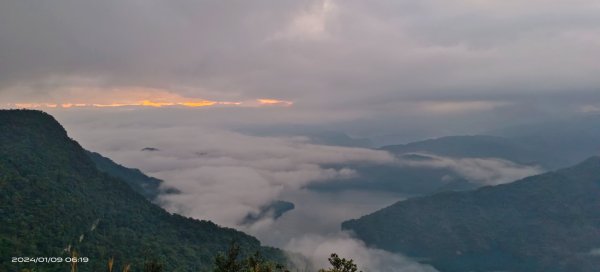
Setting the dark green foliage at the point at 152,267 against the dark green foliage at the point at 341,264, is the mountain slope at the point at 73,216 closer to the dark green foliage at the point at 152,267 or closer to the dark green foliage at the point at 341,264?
the dark green foliage at the point at 152,267

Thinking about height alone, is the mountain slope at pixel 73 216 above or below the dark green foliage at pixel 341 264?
below

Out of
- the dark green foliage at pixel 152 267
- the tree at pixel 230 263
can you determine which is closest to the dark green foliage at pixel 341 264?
the tree at pixel 230 263

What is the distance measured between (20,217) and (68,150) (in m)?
72.0

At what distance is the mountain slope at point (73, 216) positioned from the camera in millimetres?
109250

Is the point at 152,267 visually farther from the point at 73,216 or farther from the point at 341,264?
the point at 73,216

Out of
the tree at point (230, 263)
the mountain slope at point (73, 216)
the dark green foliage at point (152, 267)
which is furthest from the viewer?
the mountain slope at point (73, 216)

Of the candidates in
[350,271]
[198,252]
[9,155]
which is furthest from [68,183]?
[350,271]

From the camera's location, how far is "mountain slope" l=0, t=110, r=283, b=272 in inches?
4301

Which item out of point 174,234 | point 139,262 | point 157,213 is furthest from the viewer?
point 157,213

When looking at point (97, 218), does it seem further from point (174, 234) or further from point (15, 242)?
point (15, 242)

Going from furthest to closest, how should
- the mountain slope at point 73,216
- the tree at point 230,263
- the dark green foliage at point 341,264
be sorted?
the mountain slope at point 73,216 → the tree at point 230,263 → the dark green foliage at point 341,264

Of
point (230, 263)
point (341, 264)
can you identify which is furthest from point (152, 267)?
point (341, 264)

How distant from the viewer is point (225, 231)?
17938cm

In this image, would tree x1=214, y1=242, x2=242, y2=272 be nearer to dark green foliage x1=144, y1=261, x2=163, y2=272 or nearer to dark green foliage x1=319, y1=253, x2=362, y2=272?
dark green foliage x1=144, y1=261, x2=163, y2=272
